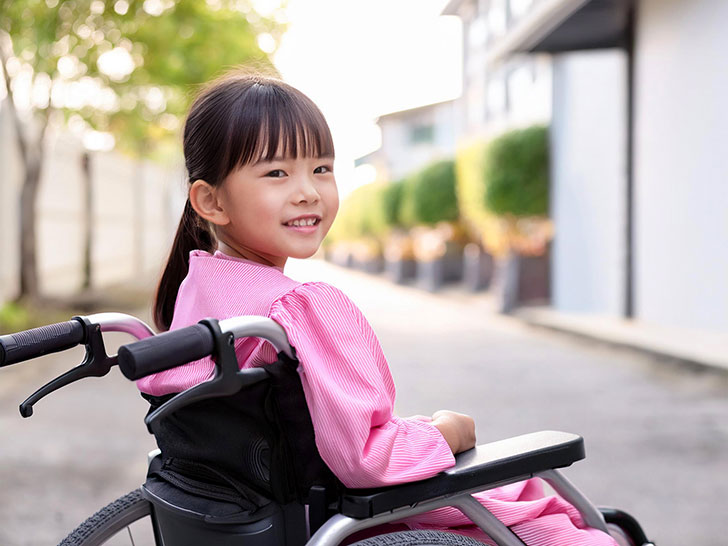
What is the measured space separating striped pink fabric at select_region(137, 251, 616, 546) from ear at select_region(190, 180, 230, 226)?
0.07 metres

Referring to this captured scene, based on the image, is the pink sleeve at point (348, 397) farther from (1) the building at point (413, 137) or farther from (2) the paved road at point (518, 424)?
(1) the building at point (413, 137)

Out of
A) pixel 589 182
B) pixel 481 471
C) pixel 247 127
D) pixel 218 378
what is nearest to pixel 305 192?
pixel 247 127

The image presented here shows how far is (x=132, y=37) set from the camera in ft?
37.1

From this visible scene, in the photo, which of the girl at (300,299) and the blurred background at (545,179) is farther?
the blurred background at (545,179)

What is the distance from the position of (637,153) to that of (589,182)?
3.94 ft

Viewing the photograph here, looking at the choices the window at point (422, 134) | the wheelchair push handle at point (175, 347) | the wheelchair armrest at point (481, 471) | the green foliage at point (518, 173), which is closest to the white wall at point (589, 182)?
the green foliage at point (518, 173)

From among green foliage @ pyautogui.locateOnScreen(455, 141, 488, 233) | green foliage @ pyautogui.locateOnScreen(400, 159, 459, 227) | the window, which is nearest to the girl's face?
green foliage @ pyautogui.locateOnScreen(455, 141, 488, 233)

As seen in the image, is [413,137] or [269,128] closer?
[269,128]

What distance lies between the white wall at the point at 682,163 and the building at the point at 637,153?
0.6 inches

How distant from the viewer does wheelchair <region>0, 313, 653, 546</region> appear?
1428 millimetres

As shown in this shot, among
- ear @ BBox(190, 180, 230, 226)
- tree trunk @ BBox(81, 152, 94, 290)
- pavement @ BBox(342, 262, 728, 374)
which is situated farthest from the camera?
tree trunk @ BBox(81, 152, 94, 290)

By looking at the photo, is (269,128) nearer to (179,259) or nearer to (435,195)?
(179,259)

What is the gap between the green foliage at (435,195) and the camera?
57.9ft

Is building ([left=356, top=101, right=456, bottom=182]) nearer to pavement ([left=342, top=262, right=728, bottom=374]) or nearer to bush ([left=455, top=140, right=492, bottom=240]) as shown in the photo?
bush ([left=455, top=140, right=492, bottom=240])
